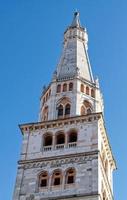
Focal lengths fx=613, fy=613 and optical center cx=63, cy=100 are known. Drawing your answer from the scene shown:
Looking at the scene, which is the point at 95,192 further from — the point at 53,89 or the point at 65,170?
the point at 53,89

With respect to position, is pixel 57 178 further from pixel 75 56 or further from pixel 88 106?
pixel 75 56

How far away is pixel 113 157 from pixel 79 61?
9.46 m

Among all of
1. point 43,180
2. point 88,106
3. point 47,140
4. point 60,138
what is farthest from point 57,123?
point 43,180

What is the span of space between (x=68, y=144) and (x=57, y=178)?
3184mm

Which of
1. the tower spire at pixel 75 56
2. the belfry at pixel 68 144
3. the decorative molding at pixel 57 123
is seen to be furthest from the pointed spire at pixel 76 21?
the decorative molding at pixel 57 123

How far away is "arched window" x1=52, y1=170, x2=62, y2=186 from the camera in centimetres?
4443

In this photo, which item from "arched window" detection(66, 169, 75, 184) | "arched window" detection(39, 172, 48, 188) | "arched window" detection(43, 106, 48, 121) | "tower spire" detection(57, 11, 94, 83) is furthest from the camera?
"tower spire" detection(57, 11, 94, 83)

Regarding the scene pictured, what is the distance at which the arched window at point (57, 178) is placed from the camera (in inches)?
1749

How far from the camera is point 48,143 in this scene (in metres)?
48.0

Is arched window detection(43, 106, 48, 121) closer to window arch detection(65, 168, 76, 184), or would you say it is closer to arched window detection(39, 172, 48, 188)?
arched window detection(39, 172, 48, 188)

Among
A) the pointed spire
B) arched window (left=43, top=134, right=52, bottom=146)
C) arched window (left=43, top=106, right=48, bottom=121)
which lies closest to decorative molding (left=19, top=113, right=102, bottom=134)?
arched window (left=43, top=134, right=52, bottom=146)

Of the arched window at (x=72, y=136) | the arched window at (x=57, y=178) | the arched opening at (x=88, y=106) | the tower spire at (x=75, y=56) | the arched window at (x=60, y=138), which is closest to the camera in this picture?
the arched window at (x=57, y=178)

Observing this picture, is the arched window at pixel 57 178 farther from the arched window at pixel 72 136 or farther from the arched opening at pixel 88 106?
the arched opening at pixel 88 106

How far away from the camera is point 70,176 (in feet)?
146
